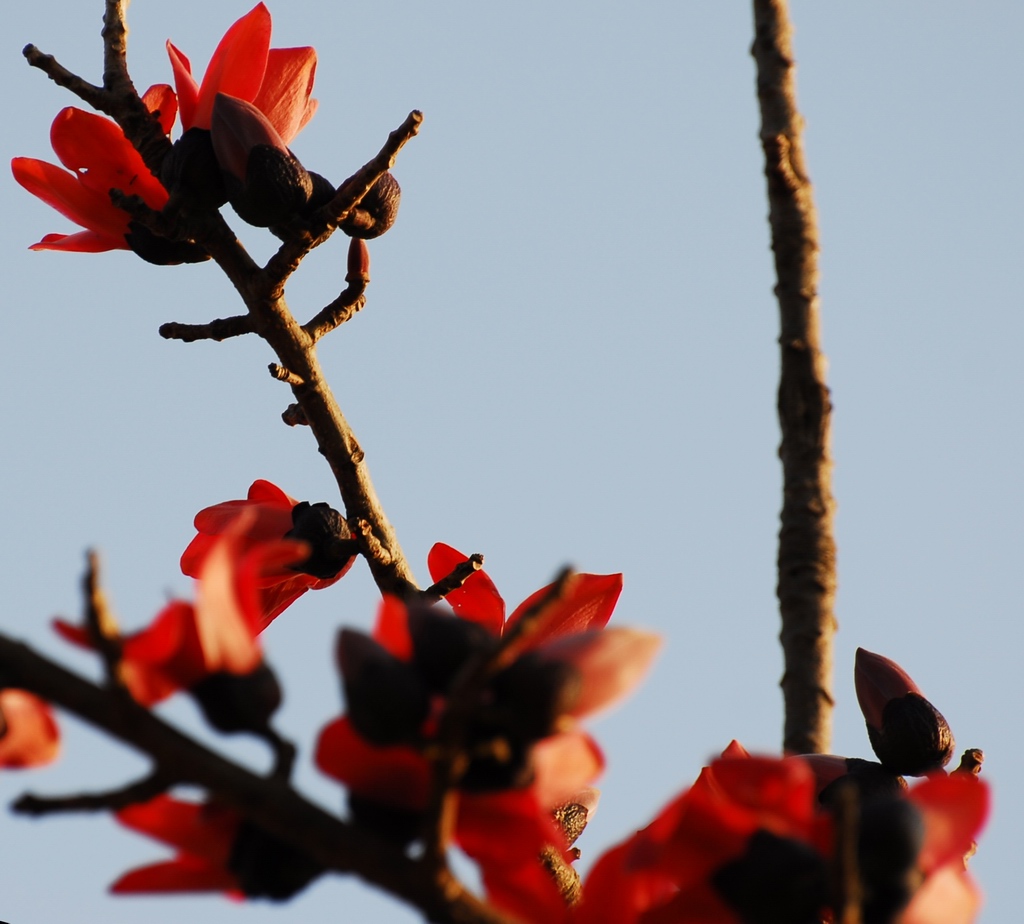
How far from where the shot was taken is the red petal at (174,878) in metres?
0.75

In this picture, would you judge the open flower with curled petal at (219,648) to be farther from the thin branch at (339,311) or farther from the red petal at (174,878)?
the thin branch at (339,311)

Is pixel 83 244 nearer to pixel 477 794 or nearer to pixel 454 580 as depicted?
pixel 454 580

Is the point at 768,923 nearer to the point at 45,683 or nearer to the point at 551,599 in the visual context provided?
the point at 551,599

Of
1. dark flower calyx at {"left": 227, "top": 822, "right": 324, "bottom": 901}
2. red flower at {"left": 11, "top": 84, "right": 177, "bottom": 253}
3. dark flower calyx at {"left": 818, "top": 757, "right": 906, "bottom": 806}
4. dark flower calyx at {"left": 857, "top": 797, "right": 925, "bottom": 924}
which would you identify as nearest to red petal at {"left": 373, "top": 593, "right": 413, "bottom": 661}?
dark flower calyx at {"left": 227, "top": 822, "right": 324, "bottom": 901}

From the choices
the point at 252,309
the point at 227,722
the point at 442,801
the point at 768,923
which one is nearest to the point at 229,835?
the point at 227,722

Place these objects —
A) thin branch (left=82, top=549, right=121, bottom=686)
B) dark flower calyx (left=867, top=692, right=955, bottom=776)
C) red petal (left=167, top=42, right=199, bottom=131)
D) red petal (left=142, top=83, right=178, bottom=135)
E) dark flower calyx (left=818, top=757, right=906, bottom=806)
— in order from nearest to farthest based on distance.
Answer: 1. thin branch (left=82, top=549, right=121, bottom=686)
2. dark flower calyx (left=818, top=757, right=906, bottom=806)
3. dark flower calyx (left=867, top=692, right=955, bottom=776)
4. red petal (left=167, top=42, right=199, bottom=131)
5. red petal (left=142, top=83, right=178, bottom=135)

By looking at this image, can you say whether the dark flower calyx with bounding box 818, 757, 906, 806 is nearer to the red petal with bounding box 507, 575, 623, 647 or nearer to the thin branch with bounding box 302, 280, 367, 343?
the red petal with bounding box 507, 575, 623, 647

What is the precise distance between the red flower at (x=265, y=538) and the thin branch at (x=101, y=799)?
1013 millimetres

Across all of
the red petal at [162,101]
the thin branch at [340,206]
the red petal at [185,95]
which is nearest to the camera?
the thin branch at [340,206]

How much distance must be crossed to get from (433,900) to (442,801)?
5 centimetres

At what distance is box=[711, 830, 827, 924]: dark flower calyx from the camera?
2.41ft

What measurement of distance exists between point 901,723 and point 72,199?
1.10m

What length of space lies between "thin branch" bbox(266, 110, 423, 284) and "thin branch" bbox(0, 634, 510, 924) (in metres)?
0.93

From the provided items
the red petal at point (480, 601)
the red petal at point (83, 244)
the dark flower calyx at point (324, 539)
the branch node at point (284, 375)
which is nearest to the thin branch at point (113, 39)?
the red petal at point (83, 244)
